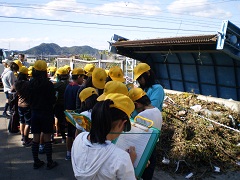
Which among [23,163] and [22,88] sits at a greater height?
[22,88]

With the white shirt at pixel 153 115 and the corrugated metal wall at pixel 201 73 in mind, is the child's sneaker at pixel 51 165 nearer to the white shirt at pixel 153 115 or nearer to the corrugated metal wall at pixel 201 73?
the white shirt at pixel 153 115

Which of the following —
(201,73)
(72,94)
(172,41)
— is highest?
(172,41)

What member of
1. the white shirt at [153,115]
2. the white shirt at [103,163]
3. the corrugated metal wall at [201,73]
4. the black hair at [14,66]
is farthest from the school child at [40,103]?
the corrugated metal wall at [201,73]

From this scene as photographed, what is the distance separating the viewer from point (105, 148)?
1564 millimetres

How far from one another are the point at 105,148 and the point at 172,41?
17.9 ft

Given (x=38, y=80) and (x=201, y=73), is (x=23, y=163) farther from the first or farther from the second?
(x=201, y=73)

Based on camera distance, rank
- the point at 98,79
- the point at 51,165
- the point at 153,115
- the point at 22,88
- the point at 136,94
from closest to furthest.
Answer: the point at 153,115
the point at 136,94
the point at 98,79
the point at 51,165
the point at 22,88

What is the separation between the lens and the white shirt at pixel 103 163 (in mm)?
1510

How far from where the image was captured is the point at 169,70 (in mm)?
8992

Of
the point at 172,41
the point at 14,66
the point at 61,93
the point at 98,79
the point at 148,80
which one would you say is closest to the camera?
the point at 148,80

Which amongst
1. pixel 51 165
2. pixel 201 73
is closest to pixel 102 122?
pixel 51 165

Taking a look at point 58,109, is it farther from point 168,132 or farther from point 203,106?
point 203,106

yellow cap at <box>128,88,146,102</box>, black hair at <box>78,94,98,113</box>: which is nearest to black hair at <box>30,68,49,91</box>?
black hair at <box>78,94,98,113</box>

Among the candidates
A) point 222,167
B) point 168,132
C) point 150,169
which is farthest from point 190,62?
point 150,169
